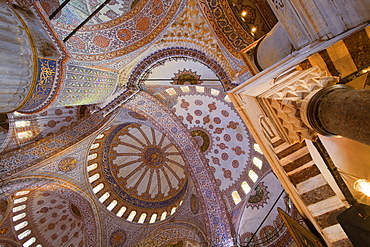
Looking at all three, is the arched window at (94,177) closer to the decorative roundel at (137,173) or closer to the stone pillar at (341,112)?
the decorative roundel at (137,173)

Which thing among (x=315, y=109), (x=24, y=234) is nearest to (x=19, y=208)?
(x=24, y=234)

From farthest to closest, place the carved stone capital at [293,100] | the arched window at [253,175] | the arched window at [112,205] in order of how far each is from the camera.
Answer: the arched window at [112,205] < the arched window at [253,175] < the carved stone capital at [293,100]

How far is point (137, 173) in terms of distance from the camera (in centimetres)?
1252

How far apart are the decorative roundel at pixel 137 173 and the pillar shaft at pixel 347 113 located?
9.80m

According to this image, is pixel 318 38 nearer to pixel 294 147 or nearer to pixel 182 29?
pixel 294 147

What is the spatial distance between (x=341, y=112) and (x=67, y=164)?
29.0ft

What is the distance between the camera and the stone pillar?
5.54ft

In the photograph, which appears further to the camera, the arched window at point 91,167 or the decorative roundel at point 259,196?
the arched window at point 91,167

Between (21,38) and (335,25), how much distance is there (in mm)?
4626

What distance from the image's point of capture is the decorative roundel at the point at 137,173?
35.0ft

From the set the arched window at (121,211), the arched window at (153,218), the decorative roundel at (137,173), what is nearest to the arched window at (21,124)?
the decorative roundel at (137,173)

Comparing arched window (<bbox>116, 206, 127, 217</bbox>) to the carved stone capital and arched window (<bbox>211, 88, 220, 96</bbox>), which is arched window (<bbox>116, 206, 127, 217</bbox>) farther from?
the carved stone capital

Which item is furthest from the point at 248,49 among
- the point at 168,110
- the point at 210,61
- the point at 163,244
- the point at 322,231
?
the point at 163,244

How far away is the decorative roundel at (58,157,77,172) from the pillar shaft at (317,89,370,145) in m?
8.46
